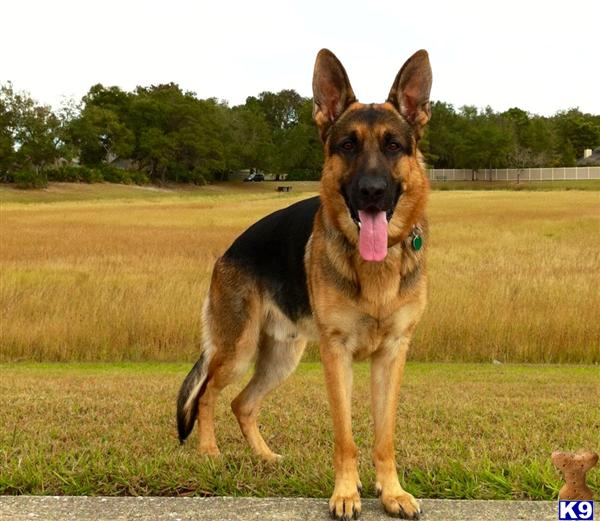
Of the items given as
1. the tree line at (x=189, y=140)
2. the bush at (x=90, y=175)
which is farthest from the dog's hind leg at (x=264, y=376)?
the bush at (x=90, y=175)

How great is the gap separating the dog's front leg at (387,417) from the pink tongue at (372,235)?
0.53 m

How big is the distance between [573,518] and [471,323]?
346 inches

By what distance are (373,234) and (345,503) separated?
1.39 meters

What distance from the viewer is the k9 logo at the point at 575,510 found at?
130 inches

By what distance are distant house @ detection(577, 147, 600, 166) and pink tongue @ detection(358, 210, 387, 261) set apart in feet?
370

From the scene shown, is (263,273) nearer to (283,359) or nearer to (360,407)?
(283,359)

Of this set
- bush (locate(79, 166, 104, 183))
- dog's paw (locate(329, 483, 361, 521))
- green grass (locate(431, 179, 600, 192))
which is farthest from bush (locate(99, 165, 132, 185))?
dog's paw (locate(329, 483, 361, 521))

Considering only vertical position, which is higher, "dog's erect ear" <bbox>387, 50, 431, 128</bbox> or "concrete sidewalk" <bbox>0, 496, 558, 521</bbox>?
"dog's erect ear" <bbox>387, 50, 431, 128</bbox>

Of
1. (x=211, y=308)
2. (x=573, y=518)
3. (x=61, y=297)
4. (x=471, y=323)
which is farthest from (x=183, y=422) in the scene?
(x=61, y=297)

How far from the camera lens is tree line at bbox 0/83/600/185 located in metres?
75.1

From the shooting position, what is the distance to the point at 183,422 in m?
5.50

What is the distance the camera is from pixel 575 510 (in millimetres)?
3367

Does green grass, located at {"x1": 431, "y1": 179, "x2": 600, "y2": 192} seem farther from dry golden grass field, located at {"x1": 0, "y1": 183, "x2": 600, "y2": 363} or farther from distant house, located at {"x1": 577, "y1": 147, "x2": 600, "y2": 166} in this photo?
dry golden grass field, located at {"x1": 0, "y1": 183, "x2": 600, "y2": 363}

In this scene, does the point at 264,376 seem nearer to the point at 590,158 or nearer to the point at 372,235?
the point at 372,235
